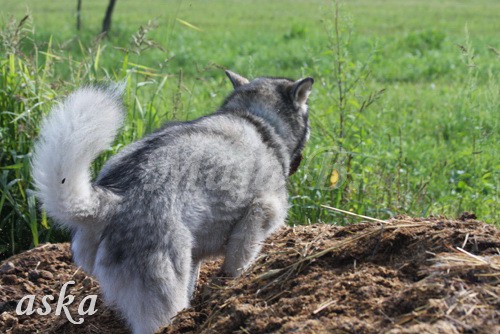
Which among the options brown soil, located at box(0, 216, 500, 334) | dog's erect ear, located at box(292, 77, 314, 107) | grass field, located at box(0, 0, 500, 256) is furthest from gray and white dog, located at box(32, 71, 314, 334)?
grass field, located at box(0, 0, 500, 256)

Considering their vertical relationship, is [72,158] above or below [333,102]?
above

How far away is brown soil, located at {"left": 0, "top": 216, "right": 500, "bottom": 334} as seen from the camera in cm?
289

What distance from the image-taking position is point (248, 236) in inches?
166

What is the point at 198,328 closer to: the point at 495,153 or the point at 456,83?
the point at 495,153

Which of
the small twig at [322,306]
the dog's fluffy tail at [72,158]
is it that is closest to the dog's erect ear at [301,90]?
the dog's fluffy tail at [72,158]

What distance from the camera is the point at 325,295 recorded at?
3.26 meters

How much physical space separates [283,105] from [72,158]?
1909 millimetres

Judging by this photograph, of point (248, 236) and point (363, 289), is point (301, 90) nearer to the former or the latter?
point (248, 236)

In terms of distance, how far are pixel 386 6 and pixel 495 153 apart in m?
16.0

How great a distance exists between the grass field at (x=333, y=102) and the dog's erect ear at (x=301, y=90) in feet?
2.38

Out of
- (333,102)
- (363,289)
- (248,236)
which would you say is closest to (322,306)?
(363,289)

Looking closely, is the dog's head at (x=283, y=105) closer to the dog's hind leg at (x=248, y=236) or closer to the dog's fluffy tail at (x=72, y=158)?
the dog's hind leg at (x=248, y=236)

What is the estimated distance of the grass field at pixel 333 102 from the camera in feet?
18.4

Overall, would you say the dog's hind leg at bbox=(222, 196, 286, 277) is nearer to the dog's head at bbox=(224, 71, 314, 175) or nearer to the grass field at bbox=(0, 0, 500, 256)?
the dog's head at bbox=(224, 71, 314, 175)
